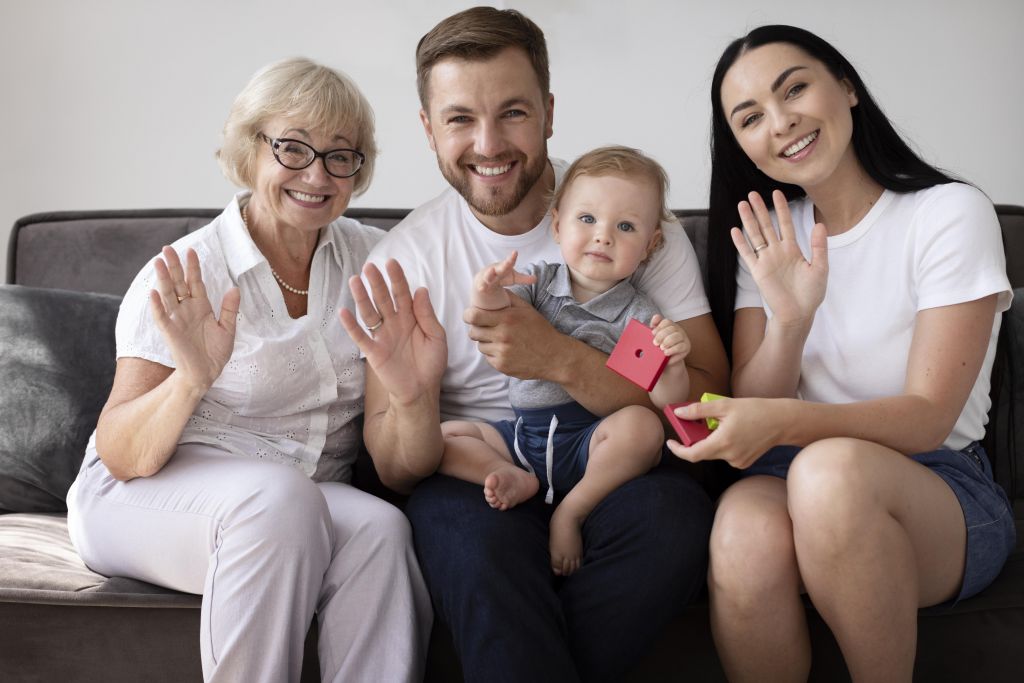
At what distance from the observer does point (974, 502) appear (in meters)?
1.66

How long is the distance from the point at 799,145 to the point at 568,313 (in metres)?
0.51

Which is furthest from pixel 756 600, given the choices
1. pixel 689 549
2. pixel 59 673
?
pixel 59 673

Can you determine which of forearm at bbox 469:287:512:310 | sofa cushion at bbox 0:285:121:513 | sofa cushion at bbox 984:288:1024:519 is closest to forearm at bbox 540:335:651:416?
forearm at bbox 469:287:512:310

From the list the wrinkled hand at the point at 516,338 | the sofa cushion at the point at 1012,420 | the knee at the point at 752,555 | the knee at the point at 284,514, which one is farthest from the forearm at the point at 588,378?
the sofa cushion at the point at 1012,420

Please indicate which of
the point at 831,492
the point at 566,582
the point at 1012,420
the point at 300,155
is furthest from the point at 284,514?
the point at 1012,420

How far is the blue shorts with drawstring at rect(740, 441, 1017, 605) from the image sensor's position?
5.34 feet

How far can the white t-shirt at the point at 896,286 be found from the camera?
1710 millimetres

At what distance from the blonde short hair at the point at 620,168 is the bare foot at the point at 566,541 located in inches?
23.8

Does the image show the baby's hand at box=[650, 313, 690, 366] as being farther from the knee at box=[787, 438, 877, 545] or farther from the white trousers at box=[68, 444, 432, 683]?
the white trousers at box=[68, 444, 432, 683]

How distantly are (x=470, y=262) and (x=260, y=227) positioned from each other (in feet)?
1.37

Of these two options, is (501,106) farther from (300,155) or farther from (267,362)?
(267,362)

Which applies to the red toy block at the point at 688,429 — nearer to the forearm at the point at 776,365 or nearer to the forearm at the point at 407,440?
the forearm at the point at 776,365

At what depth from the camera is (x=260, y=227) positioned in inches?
78.6

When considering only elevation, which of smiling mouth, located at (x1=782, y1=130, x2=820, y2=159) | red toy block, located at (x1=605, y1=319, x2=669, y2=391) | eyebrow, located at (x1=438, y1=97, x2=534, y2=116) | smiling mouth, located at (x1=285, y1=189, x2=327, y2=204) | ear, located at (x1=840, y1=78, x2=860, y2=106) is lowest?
red toy block, located at (x1=605, y1=319, x2=669, y2=391)
